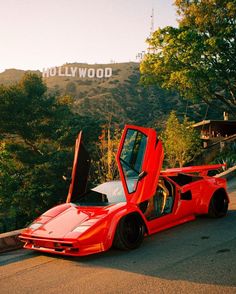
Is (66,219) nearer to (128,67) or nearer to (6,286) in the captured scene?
(6,286)

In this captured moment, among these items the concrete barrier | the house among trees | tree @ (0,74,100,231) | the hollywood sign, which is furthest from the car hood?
the hollywood sign

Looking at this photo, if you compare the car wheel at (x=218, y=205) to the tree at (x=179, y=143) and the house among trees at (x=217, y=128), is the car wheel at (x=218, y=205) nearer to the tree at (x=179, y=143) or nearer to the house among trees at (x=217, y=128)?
the tree at (x=179, y=143)

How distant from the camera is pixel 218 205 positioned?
27.2ft

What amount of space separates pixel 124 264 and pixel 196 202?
280 centimetres

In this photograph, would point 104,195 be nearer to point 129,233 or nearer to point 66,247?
point 129,233

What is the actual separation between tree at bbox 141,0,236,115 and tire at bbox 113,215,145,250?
2167cm

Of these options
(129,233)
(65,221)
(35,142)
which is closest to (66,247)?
(65,221)

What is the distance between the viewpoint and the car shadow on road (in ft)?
15.9

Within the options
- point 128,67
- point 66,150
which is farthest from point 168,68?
point 128,67

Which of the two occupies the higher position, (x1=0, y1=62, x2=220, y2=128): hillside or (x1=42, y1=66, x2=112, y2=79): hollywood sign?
(x1=42, y1=66, x2=112, y2=79): hollywood sign

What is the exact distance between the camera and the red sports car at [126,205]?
5.81m

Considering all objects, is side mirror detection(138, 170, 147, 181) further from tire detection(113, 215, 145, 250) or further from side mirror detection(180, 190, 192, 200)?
side mirror detection(180, 190, 192, 200)

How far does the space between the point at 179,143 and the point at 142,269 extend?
1965cm

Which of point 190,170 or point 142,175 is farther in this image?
point 190,170
